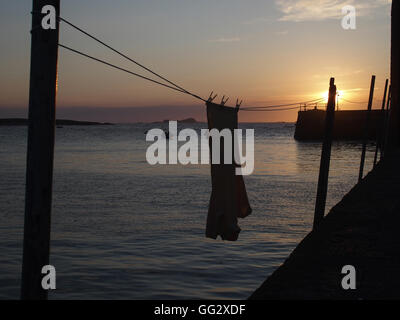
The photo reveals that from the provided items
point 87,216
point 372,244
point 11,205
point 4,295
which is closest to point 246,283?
point 372,244

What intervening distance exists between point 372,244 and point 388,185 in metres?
6.18

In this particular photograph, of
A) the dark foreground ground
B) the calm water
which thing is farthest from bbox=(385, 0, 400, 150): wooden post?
the dark foreground ground

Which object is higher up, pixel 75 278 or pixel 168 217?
pixel 168 217

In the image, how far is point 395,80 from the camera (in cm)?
2308

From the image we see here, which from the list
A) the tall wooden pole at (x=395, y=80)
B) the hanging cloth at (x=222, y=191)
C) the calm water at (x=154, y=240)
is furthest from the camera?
the tall wooden pole at (x=395, y=80)

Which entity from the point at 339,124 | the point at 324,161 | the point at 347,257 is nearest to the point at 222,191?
the point at 347,257

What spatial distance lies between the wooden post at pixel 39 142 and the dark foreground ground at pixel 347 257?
218 cm

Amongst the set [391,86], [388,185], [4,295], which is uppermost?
[391,86]

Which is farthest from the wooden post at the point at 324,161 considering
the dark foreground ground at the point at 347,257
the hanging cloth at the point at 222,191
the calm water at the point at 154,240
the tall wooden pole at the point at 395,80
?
the tall wooden pole at the point at 395,80

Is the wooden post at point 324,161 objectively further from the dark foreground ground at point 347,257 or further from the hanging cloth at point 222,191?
the hanging cloth at point 222,191

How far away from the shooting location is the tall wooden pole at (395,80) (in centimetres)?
2289
